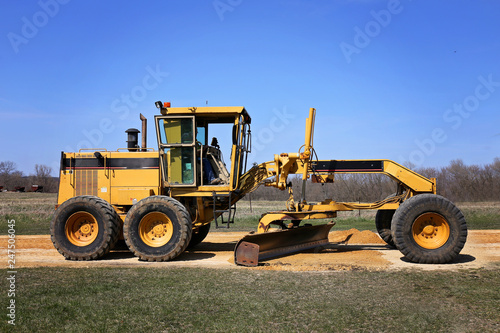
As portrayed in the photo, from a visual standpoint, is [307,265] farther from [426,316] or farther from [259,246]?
[426,316]

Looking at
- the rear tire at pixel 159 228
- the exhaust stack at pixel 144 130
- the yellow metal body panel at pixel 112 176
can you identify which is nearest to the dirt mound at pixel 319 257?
the rear tire at pixel 159 228

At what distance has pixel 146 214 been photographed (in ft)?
34.7

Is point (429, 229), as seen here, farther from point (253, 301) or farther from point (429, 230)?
point (253, 301)

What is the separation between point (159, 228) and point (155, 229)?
0.34 ft

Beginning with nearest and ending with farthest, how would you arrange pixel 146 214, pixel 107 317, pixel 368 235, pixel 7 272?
pixel 107 317
pixel 7 272
pixel 146 214
pixel 368 235

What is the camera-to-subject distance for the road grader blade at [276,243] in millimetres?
9727

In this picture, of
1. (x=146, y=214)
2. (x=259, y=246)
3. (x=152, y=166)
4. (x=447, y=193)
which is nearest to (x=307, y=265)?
(x=259, y=246)

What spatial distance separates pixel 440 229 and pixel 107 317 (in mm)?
7625

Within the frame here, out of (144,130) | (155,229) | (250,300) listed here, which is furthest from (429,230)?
(144,130)

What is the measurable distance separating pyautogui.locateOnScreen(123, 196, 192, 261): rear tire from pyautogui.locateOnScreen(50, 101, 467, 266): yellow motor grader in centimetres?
2

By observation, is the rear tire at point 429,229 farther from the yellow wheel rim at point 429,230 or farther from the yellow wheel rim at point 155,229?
the yellow wheel rim at point 155,229

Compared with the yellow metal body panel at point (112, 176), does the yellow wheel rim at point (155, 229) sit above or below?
below

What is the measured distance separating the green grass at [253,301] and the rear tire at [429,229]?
1044 mm

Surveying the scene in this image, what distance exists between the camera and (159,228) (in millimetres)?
10734
